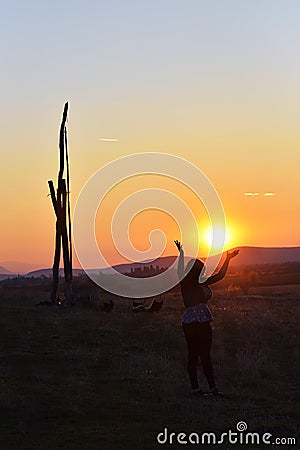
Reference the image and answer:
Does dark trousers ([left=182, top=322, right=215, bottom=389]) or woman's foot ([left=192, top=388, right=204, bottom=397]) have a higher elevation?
dark trousers ([left=182, top=322, right=215, bottom=389])

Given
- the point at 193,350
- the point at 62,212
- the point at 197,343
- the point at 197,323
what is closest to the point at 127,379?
the point at 193,350

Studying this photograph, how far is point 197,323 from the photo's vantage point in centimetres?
1411

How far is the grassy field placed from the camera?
38.0 feet

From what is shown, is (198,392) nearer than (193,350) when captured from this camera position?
Yes

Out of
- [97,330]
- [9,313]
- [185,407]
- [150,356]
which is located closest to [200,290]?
[185,407]

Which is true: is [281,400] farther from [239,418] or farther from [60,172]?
[60,172]

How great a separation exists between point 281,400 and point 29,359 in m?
5.28

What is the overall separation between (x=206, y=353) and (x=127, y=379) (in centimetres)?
211

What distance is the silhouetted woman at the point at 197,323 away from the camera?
14.0m

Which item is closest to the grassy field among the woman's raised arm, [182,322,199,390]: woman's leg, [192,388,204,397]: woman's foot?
[192,388,204,397]: woman's foot

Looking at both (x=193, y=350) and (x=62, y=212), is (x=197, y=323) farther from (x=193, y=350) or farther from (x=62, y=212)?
(x=62, y=212)

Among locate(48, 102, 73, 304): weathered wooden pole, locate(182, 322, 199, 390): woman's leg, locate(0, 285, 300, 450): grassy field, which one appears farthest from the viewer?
locate(48, 102, 73, 304): weathered wooden pole

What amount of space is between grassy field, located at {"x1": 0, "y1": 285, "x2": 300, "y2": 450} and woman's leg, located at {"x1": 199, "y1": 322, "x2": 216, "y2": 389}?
0.45 m

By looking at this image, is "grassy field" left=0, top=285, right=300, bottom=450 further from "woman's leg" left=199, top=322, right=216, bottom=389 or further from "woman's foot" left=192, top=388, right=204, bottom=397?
"woman's leg" left=199, top=322, right=216, bottom=389
